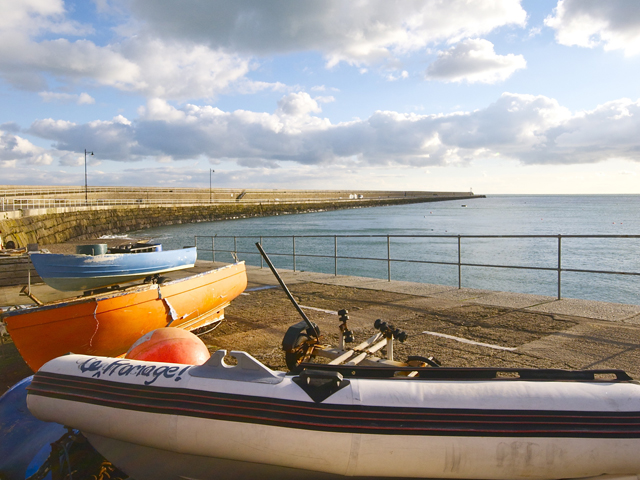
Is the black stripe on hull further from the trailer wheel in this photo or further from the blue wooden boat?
the blue wooden boat

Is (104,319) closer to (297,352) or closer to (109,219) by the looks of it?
(297,352)

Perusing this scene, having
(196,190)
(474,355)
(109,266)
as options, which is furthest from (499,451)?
(196,190)

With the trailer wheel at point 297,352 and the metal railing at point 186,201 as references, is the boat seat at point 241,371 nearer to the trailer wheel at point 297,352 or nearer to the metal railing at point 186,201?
the trailer wheel at point 297,352

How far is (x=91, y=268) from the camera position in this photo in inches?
384

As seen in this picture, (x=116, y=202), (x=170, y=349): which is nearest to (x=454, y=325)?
(x=170, y=349)

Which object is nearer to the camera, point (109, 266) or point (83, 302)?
point (83, 302)

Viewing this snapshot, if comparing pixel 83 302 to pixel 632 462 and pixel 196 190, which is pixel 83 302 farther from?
pixel 196 190

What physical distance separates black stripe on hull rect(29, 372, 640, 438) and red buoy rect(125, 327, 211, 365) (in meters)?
0.96

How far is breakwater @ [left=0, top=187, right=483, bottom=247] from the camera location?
32.6 meters

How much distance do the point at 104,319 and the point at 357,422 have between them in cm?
357

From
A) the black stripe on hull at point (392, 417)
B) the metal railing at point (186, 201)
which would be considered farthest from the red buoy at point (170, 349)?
the metal railing at point (186, 201)


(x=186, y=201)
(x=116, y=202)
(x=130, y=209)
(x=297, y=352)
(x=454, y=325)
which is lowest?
(x=454, y=325)

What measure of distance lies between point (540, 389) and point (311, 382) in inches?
53.9

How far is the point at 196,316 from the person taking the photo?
6328mm
